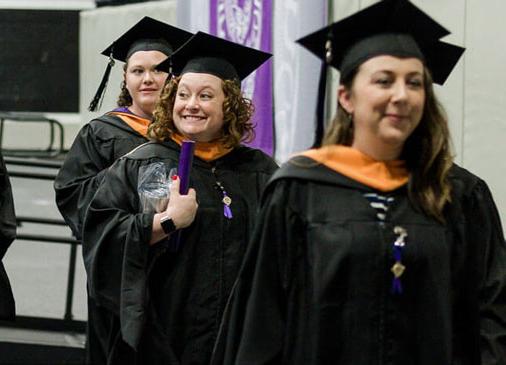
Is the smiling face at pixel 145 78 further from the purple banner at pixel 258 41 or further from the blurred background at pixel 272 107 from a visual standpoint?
the purple banner at pixel 258 41

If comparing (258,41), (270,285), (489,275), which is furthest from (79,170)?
(489,275)

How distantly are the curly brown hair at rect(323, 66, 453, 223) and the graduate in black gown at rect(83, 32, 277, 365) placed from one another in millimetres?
1222

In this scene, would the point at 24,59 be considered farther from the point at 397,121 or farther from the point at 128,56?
the point at 397,121

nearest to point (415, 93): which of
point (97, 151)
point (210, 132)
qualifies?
point (210, 132)

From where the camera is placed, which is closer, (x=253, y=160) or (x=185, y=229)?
(x=185, y=229)

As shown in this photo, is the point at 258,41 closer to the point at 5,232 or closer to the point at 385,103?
the point at 5,232

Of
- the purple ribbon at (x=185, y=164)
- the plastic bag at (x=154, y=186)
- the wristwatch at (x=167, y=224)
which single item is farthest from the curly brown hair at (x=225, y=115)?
the wristwatch at (x=167, y=224)

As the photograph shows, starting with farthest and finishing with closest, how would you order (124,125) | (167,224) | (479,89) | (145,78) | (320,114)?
1. (479,89)
2. (124,125)
3. (145,78)
4. (167,224)
5. (320,114)

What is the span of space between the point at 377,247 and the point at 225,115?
1.59m

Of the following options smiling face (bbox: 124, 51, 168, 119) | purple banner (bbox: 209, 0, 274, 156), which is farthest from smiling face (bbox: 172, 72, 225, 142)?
purple banner (bbox: 209, 0, 274, 156)

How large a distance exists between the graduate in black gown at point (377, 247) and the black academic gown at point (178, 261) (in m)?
1.13

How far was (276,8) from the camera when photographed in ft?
27.4

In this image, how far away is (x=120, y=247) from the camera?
18.6 ft

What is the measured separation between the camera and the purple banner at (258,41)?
8.46 meters
